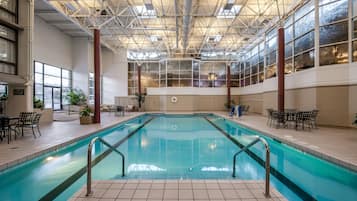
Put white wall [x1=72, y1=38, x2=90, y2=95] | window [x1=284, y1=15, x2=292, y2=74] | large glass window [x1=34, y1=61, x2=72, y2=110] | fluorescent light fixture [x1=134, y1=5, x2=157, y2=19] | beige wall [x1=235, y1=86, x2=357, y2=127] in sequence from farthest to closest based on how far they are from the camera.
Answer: white wall [x1=72, y1=38, x2=90, y2=95] < large glass window [x1=34, y1=61, x2=72, y2=110] < fluorescent light fixture [x1=134, y1=5, x2=157, y2=19] < window [x1=284, y1=15, x2=292, y2=74] < beige wall [x1=235, y1=86, x2=357, y2=127]

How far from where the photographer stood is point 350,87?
860cm

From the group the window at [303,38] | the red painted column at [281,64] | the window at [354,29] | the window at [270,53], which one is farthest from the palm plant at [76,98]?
the window at [354,29]

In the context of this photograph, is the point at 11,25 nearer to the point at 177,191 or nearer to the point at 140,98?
the point at 177,191

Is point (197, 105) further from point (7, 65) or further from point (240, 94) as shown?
point (7, 65)

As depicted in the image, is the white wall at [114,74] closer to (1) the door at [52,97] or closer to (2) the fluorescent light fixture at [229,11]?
(1) the door at [52,97]

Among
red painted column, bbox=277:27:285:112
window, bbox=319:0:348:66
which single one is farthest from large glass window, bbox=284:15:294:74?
window, bbox=319:0:348:66

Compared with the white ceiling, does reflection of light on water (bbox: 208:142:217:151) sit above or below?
below

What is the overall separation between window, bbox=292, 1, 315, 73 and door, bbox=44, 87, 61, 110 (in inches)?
610

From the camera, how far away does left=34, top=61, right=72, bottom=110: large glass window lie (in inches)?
Result: 566

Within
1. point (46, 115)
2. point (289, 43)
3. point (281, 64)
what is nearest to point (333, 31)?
point (281, 64)

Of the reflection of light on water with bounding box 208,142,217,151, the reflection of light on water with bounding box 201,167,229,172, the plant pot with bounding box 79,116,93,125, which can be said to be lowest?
the reflection of light on water with bounding box 201,167,229,172

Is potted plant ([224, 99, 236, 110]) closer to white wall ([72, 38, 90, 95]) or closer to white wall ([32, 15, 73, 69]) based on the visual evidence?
white wall ([72, 38, 90, 95])

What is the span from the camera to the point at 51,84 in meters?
15.8

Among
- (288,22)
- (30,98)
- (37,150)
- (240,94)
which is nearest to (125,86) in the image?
(240,94)
